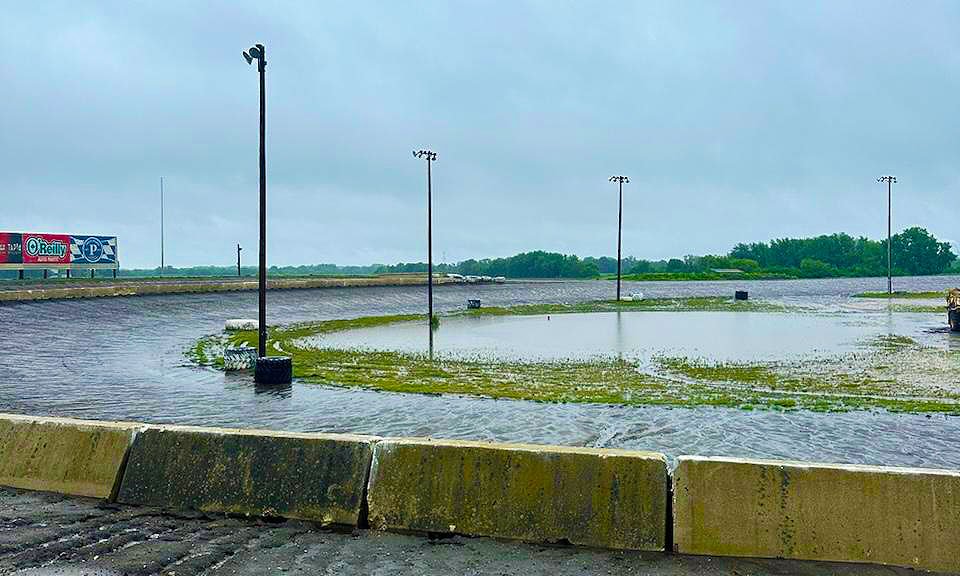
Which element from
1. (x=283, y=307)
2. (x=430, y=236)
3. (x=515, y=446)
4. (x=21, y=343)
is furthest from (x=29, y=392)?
(x=283, y=307)

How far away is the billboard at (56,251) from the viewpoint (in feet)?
234

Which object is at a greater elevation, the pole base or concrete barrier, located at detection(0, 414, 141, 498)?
concrete barrier, located at detection(0, 414, 141, 498)

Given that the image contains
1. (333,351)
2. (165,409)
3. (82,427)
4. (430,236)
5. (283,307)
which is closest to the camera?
(82,427)

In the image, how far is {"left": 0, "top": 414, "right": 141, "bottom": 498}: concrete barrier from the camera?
805 centimetres

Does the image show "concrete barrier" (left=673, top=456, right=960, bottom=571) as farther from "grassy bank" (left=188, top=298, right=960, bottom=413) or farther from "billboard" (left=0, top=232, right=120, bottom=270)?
"billboard" (left=0, top=232, right=120, bottom=270)

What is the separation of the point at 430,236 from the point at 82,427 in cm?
3927

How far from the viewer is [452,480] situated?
23.3 feet

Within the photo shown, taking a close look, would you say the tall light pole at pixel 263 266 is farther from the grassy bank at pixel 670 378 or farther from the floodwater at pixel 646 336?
the floodwater at pixel 646 336

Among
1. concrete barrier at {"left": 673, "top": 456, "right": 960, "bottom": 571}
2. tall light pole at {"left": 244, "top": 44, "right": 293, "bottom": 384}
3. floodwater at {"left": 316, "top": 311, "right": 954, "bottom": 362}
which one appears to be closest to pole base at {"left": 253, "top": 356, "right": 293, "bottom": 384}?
tall light pole at {"left": 244, "top": 44, "right": 293, "bottom": 384}

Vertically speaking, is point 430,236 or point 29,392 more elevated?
point 430,236

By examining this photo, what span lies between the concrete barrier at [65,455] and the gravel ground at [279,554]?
2.36ft

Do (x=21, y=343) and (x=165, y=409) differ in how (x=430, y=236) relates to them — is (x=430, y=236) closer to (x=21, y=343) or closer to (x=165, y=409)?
(x=21, y=343)

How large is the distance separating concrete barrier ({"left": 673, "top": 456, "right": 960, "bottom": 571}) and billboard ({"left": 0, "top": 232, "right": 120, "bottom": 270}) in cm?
7978

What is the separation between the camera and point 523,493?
690 centimetres
